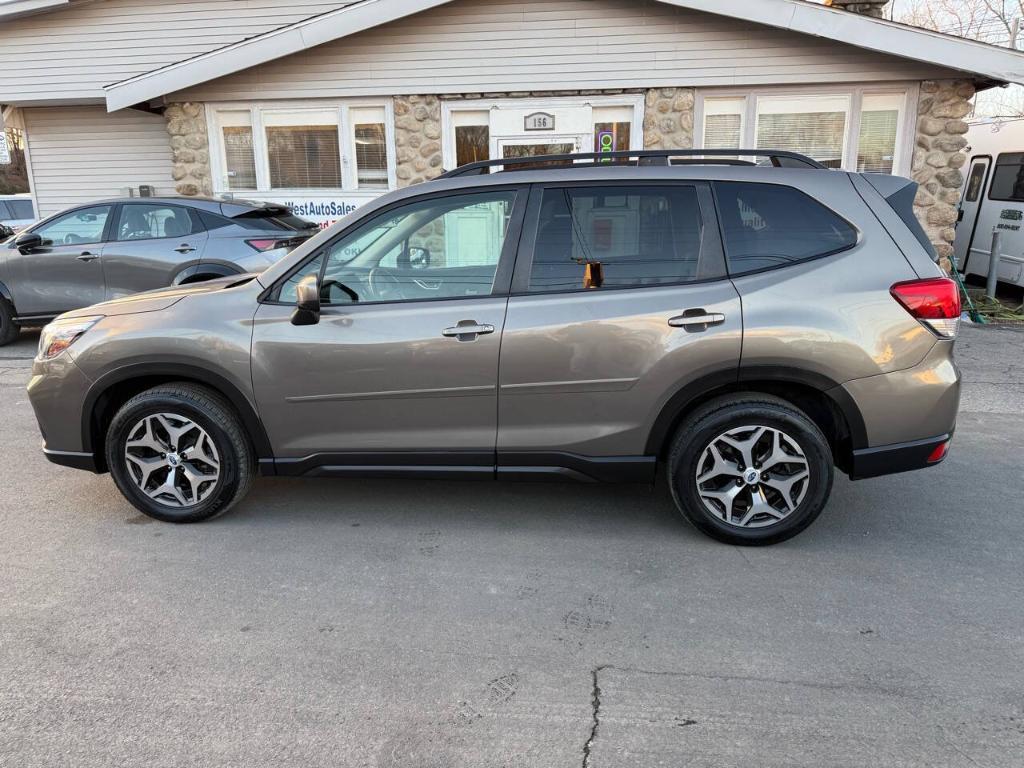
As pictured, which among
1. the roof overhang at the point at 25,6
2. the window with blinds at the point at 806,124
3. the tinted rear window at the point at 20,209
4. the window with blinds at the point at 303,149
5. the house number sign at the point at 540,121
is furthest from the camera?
the tinted rear window at the point at 20,209

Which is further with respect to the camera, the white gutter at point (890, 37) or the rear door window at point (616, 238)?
the white gutter at point (890, 37)

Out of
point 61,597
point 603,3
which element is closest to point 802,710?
point 61,597

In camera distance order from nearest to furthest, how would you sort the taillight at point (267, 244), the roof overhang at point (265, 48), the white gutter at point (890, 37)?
the taillight at point (267, 244), the white gutter at point (890, 37), the roof overhang at point (265, 48)

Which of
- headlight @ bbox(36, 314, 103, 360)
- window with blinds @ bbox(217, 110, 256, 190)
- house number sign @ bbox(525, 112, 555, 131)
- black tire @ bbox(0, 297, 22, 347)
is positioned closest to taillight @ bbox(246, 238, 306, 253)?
black tire @ bbox(0, 297, 22, 347)

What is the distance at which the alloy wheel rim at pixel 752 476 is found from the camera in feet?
12.0

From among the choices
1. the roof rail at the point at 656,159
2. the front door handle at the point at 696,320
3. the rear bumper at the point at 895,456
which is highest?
the roof rail at the point at 656,159

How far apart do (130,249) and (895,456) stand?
784 centimetres

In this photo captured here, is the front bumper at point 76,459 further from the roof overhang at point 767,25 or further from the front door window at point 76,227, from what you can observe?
the roof overhang at point 767,25

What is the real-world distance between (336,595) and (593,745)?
142 centimetres

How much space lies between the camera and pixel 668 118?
1016cm

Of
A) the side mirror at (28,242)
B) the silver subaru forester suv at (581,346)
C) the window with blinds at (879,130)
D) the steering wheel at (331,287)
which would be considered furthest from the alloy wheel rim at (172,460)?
the window with blinds at (879,130)

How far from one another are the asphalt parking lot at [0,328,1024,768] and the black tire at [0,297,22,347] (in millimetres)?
5227

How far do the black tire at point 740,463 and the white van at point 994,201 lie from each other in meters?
9.81

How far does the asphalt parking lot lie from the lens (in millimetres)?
2486
